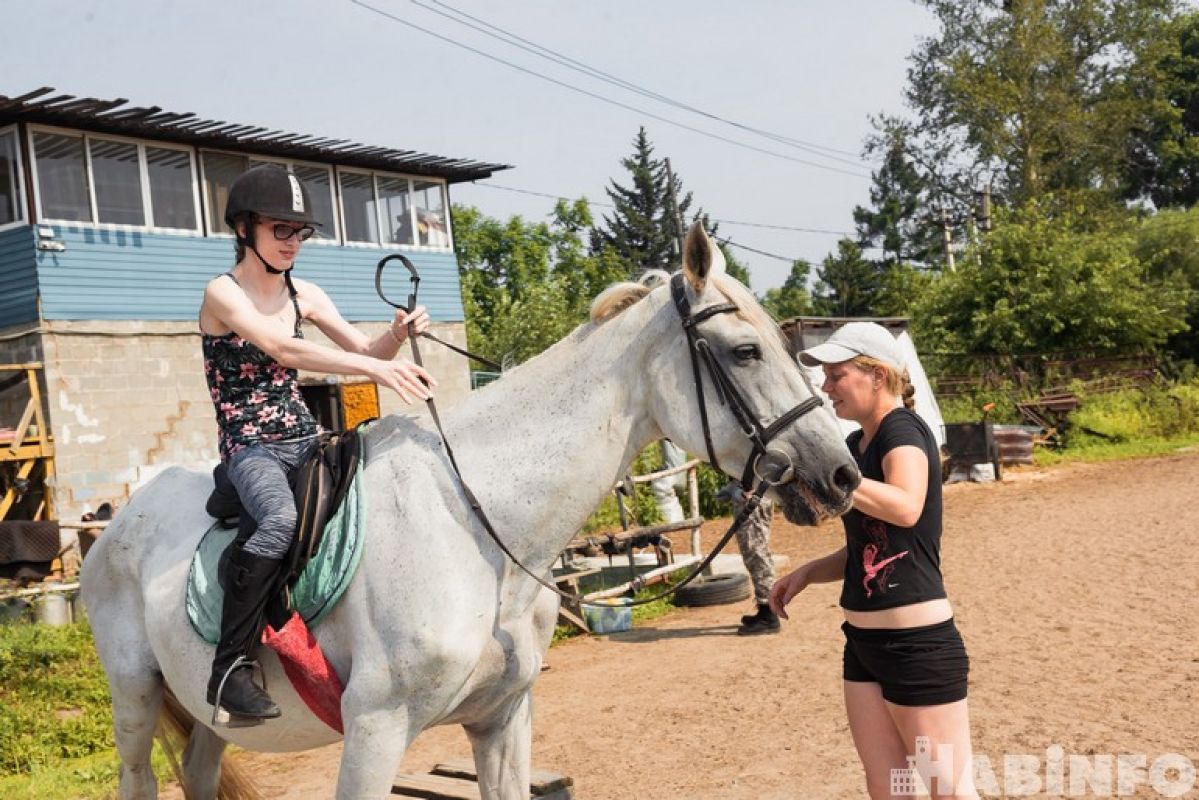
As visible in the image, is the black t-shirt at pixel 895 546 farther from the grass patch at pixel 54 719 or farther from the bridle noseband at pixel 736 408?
the grass patch at pixel 54 719

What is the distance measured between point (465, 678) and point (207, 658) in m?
0.91

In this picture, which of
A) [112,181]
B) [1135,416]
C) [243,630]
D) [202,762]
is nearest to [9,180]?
[112,181]

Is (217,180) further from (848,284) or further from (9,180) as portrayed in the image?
(848,284)

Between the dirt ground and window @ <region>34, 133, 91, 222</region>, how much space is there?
439 inches

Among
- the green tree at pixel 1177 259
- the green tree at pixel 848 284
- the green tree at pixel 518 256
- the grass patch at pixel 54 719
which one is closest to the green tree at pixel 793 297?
the green tree at pixel 848 284

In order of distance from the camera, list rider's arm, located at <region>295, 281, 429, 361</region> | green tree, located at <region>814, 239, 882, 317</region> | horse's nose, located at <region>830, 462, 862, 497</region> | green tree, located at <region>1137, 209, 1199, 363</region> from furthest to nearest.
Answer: green tree, located at <region>814, 239, 882, 317</region> → green tree, located at <region>1137, 209, 1199, 363</region> → rider's arm, located at <region>295, 281, 429, 361</region> → horse's nose, located at <region>830, 462, 862, 497</region>

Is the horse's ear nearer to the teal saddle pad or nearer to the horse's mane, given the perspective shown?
the horse's mane

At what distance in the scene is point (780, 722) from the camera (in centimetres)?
610

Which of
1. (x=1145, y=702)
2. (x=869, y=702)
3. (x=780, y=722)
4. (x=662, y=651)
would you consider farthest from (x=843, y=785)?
(x=662, y=651)

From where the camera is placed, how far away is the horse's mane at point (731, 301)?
2932 mm

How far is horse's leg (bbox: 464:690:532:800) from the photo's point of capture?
10.3 ft

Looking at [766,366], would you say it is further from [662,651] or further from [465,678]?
[662,651]

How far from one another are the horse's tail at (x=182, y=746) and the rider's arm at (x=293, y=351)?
1511 mm

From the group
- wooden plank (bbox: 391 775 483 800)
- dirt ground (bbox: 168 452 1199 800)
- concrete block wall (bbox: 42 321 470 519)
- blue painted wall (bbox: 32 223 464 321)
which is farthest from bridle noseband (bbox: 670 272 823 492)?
blue painted wall (bbox: 32 223 464 321)
